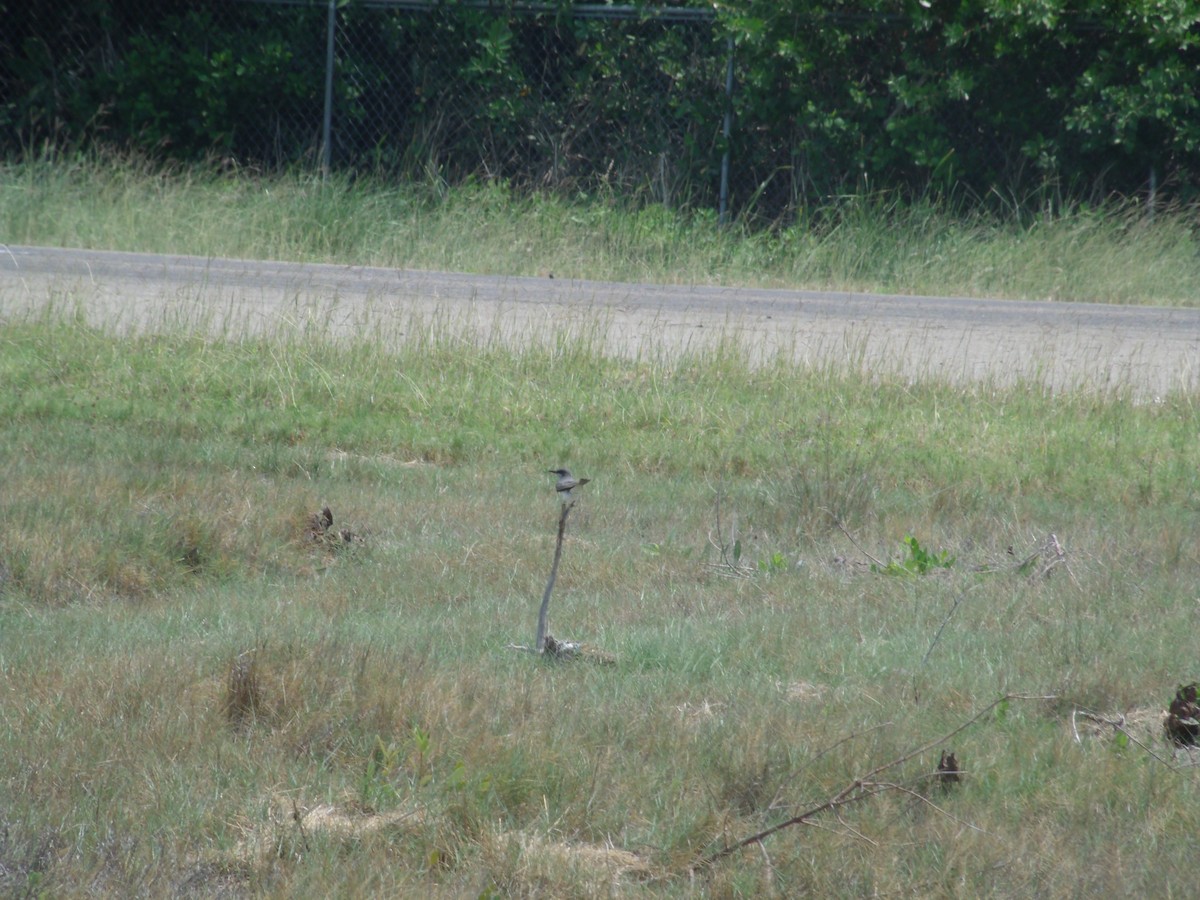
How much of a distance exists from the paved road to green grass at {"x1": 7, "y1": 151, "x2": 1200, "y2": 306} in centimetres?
174

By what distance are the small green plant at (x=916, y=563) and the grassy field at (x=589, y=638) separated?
3 cm

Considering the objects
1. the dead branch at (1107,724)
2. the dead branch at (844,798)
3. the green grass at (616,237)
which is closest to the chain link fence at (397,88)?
the green grass at (616,237)

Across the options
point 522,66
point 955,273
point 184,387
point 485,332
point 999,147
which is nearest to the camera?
point 184,387

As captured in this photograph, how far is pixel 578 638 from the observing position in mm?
4113

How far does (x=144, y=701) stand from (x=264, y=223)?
1013cm

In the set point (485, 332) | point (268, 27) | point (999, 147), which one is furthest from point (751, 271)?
point (268, 27)

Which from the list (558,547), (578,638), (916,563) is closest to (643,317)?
(916,563)

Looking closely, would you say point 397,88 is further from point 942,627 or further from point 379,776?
point 379,776

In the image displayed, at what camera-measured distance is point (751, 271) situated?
12750 mm

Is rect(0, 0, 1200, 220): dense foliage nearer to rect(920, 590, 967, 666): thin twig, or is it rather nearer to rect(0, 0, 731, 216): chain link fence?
rect(0, 0, 731, 216): chain link fence

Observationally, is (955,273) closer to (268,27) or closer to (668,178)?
(668,178)

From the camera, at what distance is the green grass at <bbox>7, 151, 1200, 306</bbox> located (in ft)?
40.1

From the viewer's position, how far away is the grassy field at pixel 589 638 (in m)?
2.74

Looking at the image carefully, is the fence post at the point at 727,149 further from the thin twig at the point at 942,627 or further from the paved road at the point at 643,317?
the thin twig at the point at 942,627
